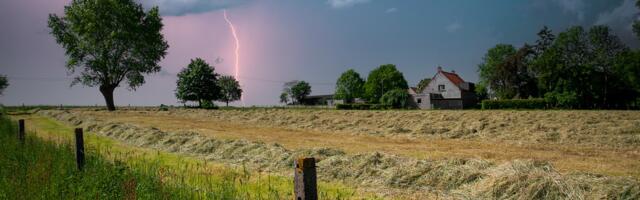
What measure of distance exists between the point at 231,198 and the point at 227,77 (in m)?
113

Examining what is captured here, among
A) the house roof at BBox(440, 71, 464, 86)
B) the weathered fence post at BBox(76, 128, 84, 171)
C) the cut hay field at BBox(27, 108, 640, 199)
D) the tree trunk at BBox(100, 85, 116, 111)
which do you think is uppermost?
the house roof at BBox(440, 71, 464, 86)

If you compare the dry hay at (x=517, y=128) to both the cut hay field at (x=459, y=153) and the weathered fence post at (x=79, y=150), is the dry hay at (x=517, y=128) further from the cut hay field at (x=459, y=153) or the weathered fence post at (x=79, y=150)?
the weathered fence post at (x=79, y=150)

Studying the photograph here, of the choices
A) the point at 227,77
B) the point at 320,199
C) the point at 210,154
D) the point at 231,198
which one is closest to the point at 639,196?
the point at 320,199

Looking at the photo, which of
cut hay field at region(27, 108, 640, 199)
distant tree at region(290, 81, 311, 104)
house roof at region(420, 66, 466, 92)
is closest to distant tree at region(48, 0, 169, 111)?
cut hay field at region(27, 108, 640, 199)

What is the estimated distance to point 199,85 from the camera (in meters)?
76.2

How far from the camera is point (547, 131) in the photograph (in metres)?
18.5

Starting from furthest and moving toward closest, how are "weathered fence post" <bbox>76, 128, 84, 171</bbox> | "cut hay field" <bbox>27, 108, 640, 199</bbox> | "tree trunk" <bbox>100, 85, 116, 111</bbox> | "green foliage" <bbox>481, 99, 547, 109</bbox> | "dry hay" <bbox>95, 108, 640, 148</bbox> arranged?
"tree trunk" <bbox>100, 85, 116, 111</bbox>, "green foliage" <bbox>481, 99, 547, 109</bbox>, "dry hay" <bbox>95, 108, 640, 148</bbox>, "weathered fence post" <bbox>76, 128, 84, 171</bbox>, "cut hay field" <bbox>27, 108, 640, 199</bbox>

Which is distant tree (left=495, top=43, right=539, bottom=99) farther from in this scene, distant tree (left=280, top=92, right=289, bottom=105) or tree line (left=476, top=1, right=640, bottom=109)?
distant tree (left=280, top=92, right=289, bottom=105)

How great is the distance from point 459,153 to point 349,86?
3844 inches

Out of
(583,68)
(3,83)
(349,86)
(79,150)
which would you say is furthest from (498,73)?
(3,83)

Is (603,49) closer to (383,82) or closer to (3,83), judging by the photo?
(383,82)

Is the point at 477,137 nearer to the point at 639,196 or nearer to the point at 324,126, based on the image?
the point at 324,126

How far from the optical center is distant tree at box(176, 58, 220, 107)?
75938 millimetres

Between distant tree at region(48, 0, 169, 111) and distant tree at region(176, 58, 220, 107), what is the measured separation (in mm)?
17924
